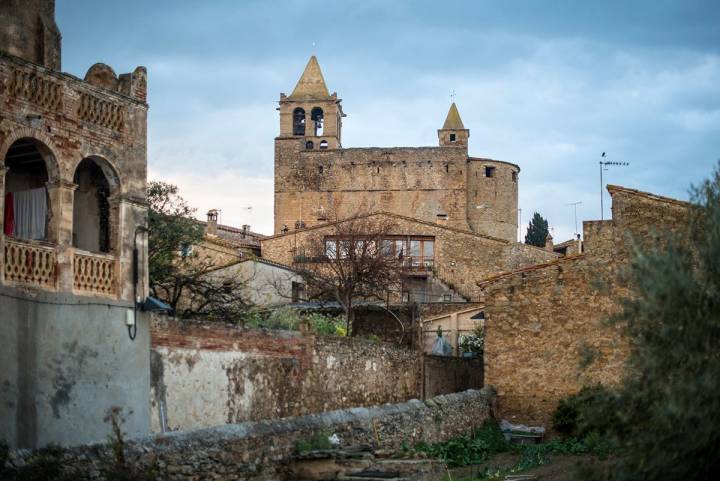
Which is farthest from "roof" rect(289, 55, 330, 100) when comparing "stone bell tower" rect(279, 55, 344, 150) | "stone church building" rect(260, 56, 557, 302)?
"stone church building" rect(260, 56, 557, 302)

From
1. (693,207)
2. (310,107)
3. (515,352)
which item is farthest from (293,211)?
(693,207)

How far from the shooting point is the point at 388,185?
8650cm

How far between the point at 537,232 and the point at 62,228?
233ft

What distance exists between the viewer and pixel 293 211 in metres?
86.2

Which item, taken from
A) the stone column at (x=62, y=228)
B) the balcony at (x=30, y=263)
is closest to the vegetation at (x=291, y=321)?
the stone column at (x=62, y=228)

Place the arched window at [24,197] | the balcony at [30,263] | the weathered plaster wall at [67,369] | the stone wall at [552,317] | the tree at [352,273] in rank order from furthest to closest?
the tree at [352,273]
the stone wall at [552,317]
the arched window at [24,197]
the balcony at [30,263]
the weathered plaster wall at [67,369]

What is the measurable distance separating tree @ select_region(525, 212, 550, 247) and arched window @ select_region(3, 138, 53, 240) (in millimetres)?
68739

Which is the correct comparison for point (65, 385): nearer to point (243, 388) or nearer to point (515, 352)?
point (243, 388)

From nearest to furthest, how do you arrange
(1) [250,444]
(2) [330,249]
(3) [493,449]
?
(1) [250,444]
(3) [493,449]
(2) [330,249]

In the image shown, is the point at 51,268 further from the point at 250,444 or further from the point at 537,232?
the point at 537,232

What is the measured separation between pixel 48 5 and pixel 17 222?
15.9ft

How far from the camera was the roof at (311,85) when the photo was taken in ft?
313

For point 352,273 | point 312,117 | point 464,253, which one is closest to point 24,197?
point 352,273

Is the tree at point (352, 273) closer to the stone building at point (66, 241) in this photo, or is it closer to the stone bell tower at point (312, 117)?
the stone building at point (66, 241)
